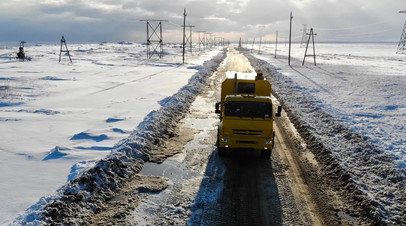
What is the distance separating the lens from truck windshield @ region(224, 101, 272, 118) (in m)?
11.1

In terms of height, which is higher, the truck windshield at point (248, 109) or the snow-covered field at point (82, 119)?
the truck windshield at point (248, 109)

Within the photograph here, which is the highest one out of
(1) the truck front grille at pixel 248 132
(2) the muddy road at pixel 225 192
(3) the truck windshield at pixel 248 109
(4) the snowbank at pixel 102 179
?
(3) the truck windshield at pixel 248 109

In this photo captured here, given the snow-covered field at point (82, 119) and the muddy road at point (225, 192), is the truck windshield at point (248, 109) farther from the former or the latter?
the snow-covered field at point (82, 119)

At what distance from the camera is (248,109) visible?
1124 centimetres

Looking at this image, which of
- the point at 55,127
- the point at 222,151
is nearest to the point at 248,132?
the point at 222,151

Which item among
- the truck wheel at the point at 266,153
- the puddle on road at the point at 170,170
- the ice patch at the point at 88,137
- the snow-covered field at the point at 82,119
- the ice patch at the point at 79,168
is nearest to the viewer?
the ice patch at the point at 79,168

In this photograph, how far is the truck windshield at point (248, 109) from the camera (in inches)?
438

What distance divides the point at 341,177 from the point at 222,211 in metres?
4.54

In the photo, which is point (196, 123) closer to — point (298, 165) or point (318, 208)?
point (298, 165)

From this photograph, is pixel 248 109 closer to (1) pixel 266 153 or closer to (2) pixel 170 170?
(1) pixel 266 153

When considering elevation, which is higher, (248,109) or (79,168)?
(248,109)

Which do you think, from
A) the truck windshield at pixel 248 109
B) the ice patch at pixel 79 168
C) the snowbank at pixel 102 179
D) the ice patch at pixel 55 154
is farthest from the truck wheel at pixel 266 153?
the ice patch at pixel 55 154

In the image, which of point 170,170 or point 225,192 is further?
point 170,170

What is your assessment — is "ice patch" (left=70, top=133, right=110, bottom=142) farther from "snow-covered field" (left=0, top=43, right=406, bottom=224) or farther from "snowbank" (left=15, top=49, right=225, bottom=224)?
"snowbank" (left=15, top=49, right=225, bottom=224)
